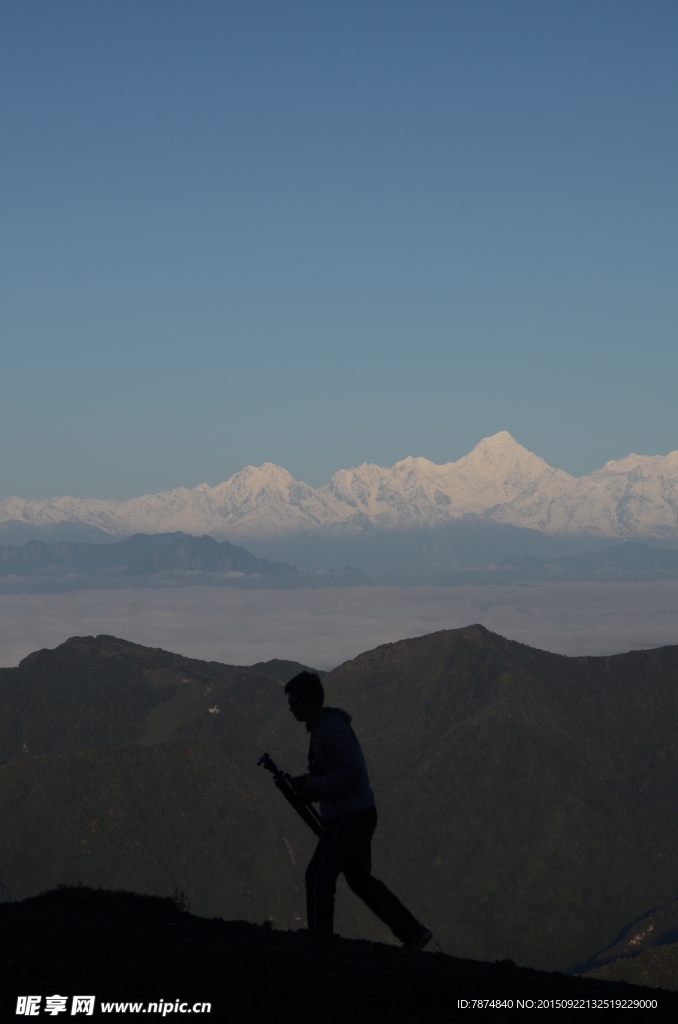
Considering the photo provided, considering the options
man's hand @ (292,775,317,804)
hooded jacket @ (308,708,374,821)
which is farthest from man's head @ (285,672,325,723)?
man's hand @ (292,775,317,804)

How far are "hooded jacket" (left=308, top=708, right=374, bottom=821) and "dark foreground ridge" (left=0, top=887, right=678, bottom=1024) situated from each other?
197 centimetres

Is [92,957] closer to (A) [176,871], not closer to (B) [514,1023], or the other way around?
(B) [514,1023]

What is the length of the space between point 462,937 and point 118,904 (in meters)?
191

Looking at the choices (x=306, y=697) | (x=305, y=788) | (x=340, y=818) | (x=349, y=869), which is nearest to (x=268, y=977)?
(x=349, y=869)

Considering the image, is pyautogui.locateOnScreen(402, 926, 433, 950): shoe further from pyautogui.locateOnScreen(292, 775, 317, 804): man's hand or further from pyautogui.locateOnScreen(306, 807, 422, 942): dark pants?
pyautogui.locateOnScreen(292, 775, 317, 804): man's hand

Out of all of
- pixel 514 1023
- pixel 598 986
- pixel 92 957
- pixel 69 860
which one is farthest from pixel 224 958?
pixel 69 860

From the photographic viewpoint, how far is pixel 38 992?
33.7ft

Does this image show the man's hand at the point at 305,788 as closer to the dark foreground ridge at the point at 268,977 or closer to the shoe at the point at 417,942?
the dark foreground ridge at the point at 268,977

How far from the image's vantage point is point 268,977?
37.9 ft

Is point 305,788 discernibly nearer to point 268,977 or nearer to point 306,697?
point 306,697

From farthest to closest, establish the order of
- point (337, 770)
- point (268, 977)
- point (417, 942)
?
point (417, 942), point (337, 770), point (268, 977)

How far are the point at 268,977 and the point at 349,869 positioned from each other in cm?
222

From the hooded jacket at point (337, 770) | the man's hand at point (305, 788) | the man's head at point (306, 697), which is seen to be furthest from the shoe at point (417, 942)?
the man's head at point (306, 697)

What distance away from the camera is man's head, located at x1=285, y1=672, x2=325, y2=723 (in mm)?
13883
